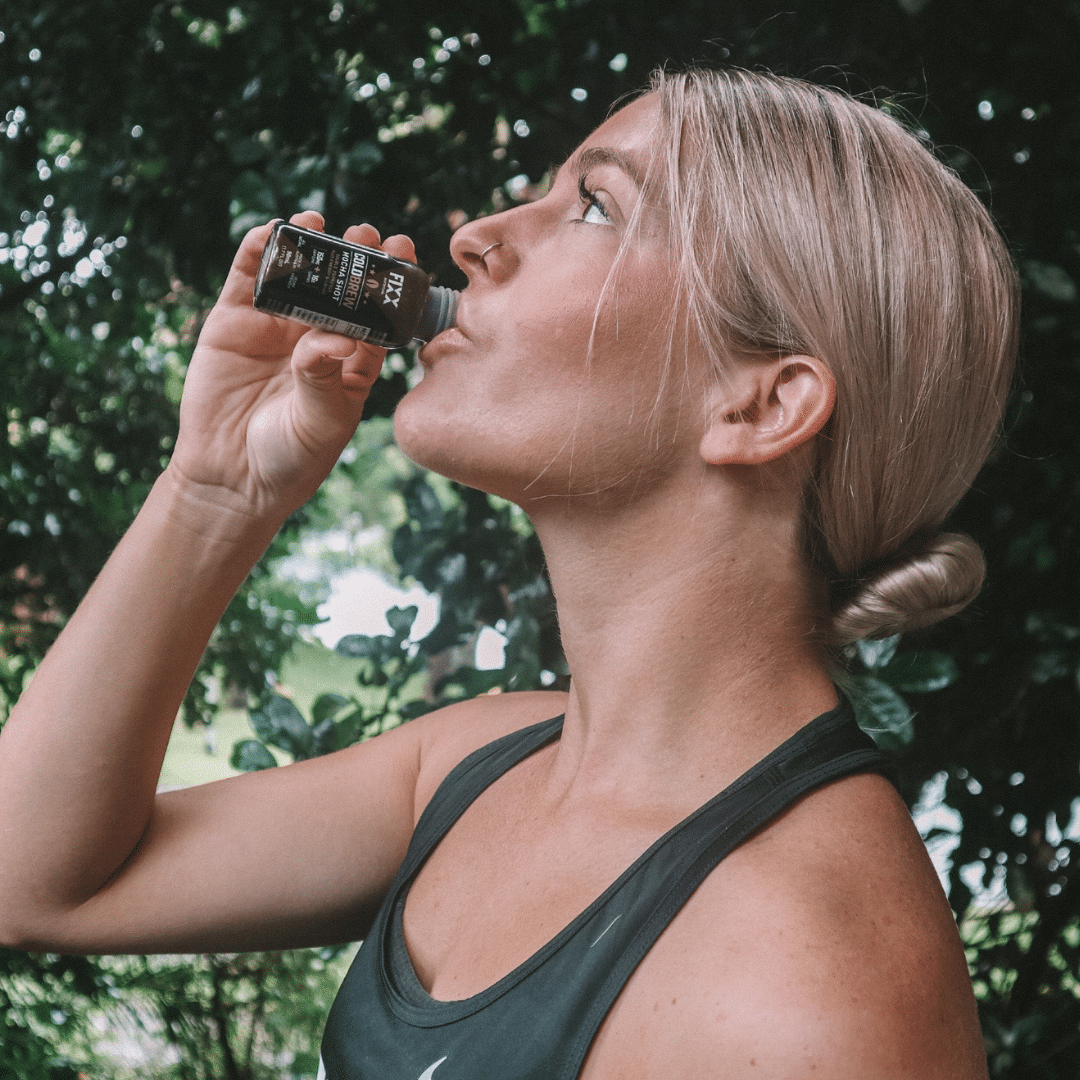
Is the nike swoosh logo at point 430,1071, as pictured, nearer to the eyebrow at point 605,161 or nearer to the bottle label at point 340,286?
the bottle label at point 340,286

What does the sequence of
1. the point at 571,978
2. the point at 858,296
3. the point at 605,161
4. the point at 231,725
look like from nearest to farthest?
the point at 571,978 < the point at 858,296 < the point at 605,161 < the point at 231,725

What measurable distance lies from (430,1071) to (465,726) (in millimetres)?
472

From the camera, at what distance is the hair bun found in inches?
41.5

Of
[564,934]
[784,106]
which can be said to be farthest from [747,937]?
[784,106]

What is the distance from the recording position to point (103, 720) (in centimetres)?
108

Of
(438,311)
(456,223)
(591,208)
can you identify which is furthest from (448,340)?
(456,223)

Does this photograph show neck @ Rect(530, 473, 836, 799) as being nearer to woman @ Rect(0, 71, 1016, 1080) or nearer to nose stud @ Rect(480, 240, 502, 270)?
woman @ Rect(0, 71, 1016, 1080)

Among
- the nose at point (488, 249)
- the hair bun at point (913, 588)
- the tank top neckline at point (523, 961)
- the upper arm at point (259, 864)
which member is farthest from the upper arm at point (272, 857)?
the nose at point (488, 249)

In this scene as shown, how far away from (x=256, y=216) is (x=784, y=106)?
766 mm

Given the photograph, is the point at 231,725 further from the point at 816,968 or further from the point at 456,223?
the point at 816,968

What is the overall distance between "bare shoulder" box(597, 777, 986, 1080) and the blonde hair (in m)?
0.31

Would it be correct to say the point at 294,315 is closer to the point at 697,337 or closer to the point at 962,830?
the point at 697,337

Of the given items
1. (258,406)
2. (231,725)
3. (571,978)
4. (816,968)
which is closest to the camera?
(816,968)

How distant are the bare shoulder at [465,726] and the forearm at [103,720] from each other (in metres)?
0.30
